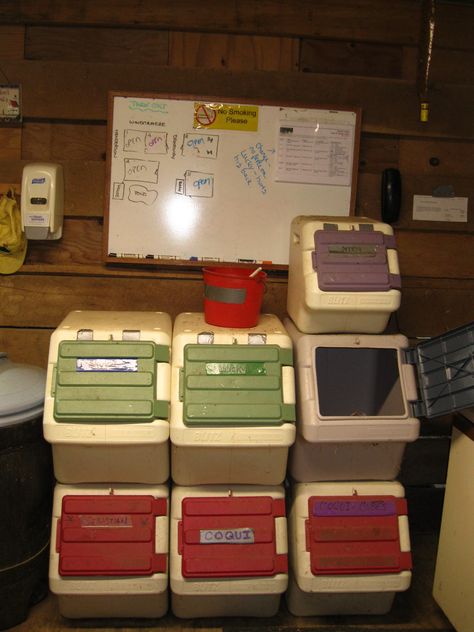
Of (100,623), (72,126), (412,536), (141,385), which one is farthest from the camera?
(412,536)

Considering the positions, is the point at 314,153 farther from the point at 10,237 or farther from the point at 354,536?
the point at 354,536

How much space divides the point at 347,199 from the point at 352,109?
38cm

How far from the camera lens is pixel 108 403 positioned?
76.5 inches

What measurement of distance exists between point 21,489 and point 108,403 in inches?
18.1

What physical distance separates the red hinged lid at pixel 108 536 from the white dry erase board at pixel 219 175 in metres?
1.02

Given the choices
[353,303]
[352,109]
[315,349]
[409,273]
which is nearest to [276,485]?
[315,349]

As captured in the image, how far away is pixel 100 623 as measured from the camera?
2109 millimetres

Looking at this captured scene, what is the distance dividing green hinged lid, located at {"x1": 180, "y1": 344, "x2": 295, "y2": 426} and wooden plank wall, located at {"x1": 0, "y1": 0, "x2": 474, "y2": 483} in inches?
24.1

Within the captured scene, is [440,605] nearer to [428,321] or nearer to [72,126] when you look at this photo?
[428,321]

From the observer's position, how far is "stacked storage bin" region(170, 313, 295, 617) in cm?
195

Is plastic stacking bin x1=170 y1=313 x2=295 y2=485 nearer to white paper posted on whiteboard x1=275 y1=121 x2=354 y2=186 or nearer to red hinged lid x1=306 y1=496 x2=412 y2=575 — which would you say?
red hinged lid x1=306 y1=496 x2=412 y2=575

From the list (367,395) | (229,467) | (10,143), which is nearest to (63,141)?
(10,143)

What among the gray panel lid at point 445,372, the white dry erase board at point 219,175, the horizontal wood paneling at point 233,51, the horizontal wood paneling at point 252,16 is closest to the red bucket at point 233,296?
the white dry erase board at point 219,175

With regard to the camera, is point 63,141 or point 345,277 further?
point 63,141
